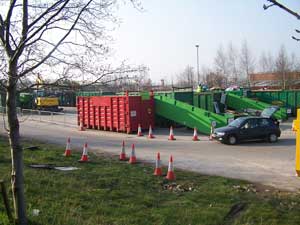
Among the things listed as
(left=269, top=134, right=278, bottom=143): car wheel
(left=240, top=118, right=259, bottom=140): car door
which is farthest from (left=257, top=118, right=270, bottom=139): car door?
(left=269, top=134, right=278, bottom=143): car wheel

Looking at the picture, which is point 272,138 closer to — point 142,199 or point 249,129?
point 249,129

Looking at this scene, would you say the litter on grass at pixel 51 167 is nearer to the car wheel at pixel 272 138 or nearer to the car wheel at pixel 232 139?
the car wheel at pixel 232 139

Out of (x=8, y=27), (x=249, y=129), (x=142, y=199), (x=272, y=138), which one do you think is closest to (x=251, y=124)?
(x=249, y=129)

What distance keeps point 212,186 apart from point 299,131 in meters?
2.56

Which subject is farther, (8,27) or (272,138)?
(272,138)

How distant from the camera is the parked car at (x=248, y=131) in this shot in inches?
891

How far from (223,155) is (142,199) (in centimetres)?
→ 934

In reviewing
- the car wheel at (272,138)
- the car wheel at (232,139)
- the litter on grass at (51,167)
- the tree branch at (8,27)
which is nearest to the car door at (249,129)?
the car wheel at (232,139)

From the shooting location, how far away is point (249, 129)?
23141 mm

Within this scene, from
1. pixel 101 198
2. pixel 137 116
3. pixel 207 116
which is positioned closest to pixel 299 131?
pixel 101 198

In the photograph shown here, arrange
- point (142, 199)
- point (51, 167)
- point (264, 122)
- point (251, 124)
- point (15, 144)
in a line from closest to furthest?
point (15, 144), point (142, 199), point (51, 167), point (251, 124), point (264, 122)

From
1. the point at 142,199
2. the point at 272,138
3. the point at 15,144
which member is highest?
the point at 15,144

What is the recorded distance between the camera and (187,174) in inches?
545

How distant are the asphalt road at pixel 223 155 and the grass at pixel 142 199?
142 centimetres
